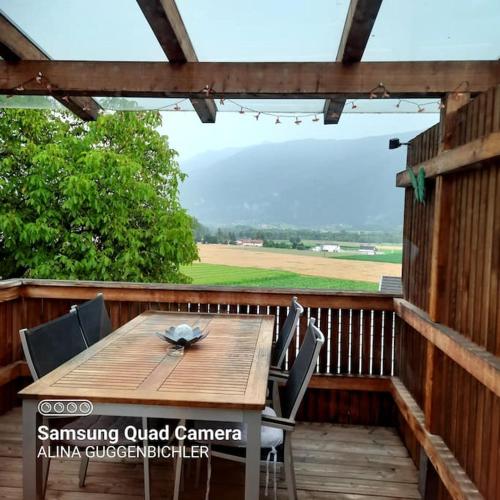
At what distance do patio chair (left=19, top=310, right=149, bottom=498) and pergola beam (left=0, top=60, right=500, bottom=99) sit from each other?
4.62 ft

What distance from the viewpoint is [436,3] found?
2236 millimetres

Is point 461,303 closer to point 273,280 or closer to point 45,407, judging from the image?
point 45,407

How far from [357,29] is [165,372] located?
1.89m

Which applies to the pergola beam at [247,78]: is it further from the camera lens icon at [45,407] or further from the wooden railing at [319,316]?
the camera lens icon at [45,407]

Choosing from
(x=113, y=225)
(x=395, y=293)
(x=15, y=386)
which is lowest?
(x=15, y=386)

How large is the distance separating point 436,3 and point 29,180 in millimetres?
5168

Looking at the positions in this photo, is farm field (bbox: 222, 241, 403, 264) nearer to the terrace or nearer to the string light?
the terrace

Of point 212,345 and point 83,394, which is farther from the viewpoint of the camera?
point 212,345

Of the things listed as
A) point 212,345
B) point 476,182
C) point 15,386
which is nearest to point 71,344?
point 212,345

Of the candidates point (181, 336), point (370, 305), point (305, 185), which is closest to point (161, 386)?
point (181, 336)

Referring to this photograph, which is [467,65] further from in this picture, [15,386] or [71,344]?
[15,386]

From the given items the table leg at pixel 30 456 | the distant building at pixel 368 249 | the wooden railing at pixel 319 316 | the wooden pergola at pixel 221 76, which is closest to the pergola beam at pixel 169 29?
the wooden pergola at pixel 221 76

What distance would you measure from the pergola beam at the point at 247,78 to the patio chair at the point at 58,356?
141cm

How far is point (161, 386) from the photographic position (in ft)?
6.09
